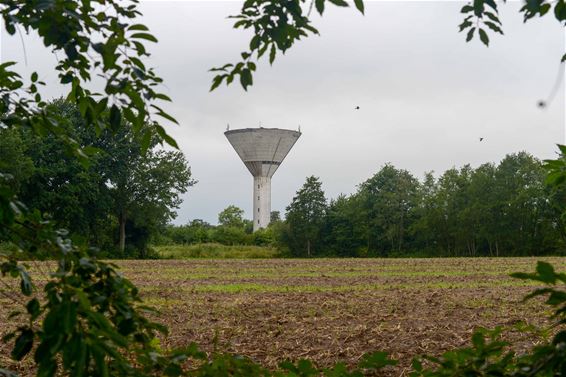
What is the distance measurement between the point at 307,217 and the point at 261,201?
10468mm

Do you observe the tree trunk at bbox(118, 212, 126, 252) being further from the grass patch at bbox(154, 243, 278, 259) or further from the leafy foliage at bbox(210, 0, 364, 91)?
the leafy foliage at bbox(210, 0, 364, 91)

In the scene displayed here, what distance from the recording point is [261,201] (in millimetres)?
70625

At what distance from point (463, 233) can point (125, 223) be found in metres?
28.8

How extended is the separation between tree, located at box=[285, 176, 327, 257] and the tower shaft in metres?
7.27

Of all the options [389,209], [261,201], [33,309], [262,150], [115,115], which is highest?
[262,150]

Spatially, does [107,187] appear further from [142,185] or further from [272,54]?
[272,54]

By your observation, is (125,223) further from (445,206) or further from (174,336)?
(174,336)

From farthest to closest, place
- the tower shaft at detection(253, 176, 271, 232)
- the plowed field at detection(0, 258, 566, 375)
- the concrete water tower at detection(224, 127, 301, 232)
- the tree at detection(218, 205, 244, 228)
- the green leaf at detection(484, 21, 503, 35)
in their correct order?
the tree at detection(218, 205, 244, 228)
the tower shaft at detection(253, 176, 271, 232)
the concrete water tower at detection(224, 127, 301, 232)
the plowed field at detection(0, 258, 566, 375)
the green leaf at detection(484, 21, 503, 35)

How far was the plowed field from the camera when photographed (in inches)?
343

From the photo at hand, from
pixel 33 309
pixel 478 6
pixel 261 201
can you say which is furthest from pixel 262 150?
pixel 33 309

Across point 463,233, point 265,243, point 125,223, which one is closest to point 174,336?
point 125,223

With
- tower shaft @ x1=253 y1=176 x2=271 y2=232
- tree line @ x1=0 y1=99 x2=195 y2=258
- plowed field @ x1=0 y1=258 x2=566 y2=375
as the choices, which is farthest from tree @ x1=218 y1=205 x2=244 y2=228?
plowed field @ x1=0 y1=258 x2=566 y2=375

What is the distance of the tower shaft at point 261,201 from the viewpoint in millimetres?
69125

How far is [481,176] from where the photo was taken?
5988cm
